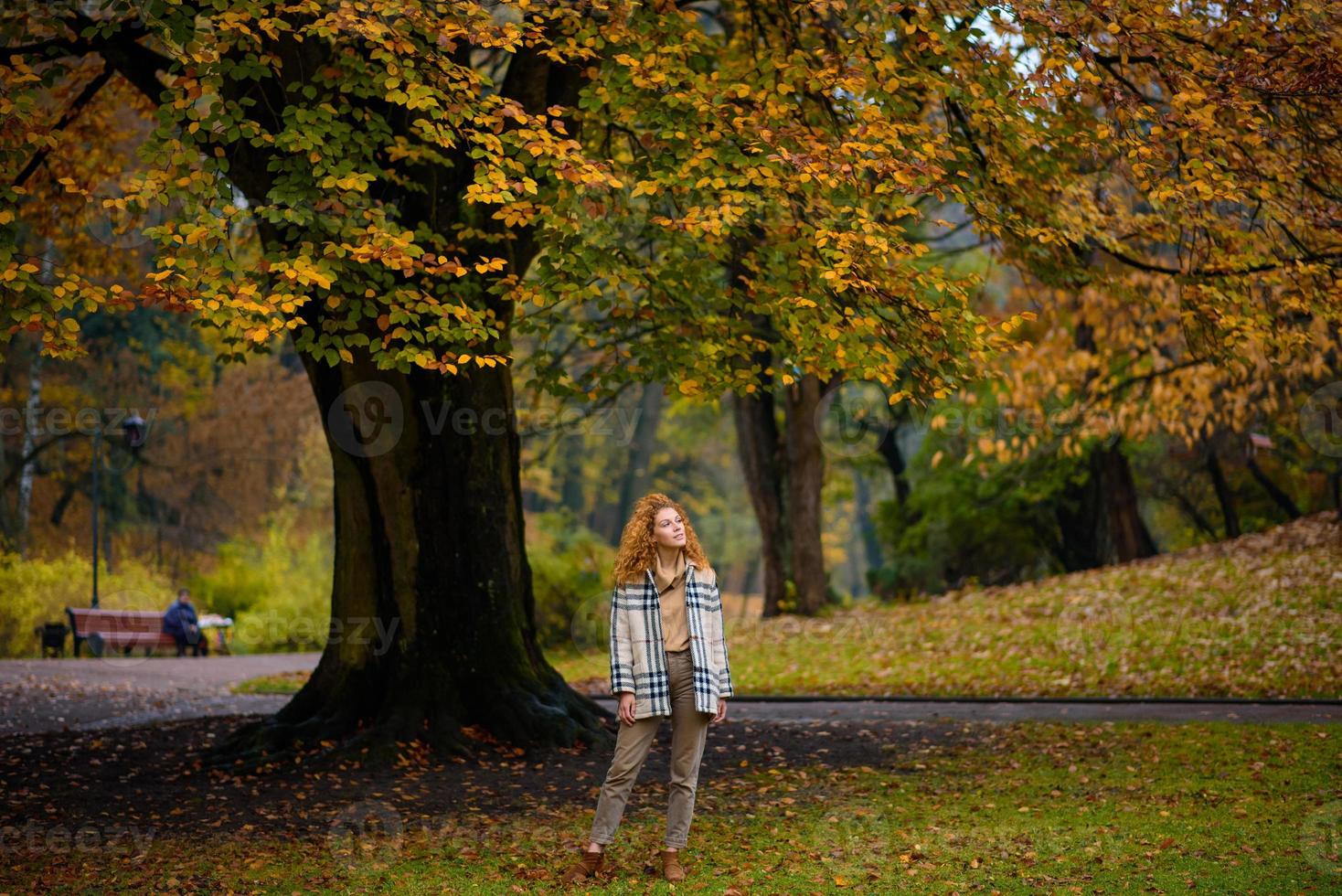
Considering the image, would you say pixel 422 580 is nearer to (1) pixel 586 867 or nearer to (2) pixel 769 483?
(1) pixel 586 867

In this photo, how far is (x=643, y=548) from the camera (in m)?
6.69

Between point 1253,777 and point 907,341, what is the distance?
3.74 m

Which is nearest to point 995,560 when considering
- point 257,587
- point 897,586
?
point 897,586

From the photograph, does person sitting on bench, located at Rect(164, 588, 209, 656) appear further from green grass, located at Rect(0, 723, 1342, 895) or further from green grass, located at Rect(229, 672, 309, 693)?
green grass, located at Rect(0, 723, 1342, 895)

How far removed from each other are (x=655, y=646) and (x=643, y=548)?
498mm

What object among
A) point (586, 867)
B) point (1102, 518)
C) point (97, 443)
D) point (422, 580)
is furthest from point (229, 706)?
point (1102, 518)

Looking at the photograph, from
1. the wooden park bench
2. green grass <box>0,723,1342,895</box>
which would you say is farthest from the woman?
the wooden park bench

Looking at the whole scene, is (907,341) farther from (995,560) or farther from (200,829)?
(995,560)

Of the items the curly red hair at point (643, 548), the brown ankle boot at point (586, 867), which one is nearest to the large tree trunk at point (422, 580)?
the brown ankle boot at point (586, 867)

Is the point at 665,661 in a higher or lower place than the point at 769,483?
lower

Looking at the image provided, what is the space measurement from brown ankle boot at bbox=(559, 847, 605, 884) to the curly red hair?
1396 mm

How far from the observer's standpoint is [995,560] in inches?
1112

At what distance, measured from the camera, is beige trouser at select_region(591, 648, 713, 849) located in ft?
21.8

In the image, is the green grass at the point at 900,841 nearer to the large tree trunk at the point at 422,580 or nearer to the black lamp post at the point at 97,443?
the large tree trunk at the point at 422,580
